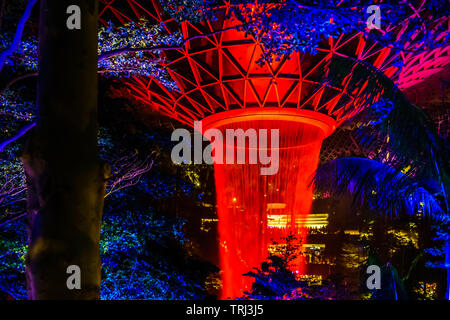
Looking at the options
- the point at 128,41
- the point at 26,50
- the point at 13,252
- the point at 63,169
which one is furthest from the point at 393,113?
the point at 13,252

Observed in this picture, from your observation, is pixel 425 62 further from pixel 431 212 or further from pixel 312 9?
pixel 312 9

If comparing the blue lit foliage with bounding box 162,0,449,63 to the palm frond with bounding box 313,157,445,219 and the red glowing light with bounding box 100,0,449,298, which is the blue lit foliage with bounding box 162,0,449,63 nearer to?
the palm frond with bounding box 313,157,445,219

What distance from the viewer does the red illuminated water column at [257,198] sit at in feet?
68.2

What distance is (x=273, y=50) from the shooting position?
19.2ft

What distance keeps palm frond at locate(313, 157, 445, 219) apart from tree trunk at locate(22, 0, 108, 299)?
476 centimetres

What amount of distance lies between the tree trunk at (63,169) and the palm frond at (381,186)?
4.76 meters

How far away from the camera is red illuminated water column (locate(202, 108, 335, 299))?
818 inches

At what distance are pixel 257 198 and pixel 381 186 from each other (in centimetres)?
2251

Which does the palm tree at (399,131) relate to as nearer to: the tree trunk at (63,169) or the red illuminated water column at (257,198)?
the tree trunk at (63,169)

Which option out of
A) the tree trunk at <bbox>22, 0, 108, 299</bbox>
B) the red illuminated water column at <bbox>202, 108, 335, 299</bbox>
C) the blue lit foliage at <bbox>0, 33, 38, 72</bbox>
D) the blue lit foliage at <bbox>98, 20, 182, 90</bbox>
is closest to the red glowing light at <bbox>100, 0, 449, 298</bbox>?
the red illuminated water column at <bbox>202, 108, 335, 299</bbox>
